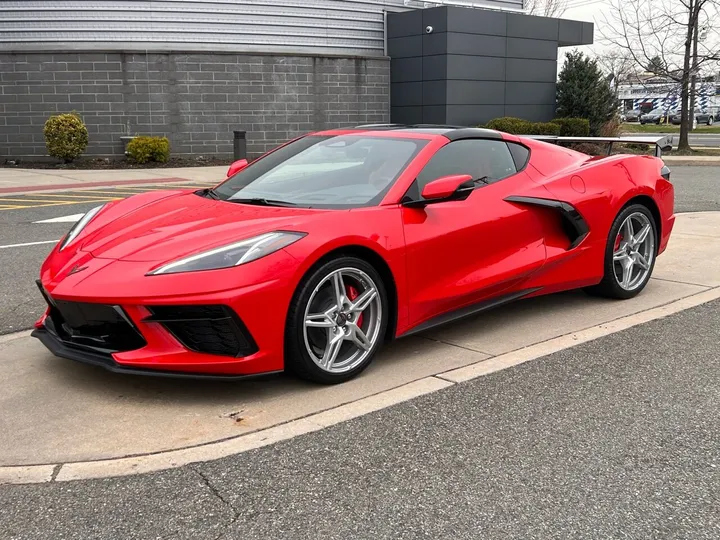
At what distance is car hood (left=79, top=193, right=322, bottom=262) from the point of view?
3789mm

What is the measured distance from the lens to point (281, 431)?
345 centimetres

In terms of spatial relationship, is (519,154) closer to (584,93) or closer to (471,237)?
(471,237)

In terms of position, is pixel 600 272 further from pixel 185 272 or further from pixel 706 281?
pixel 185 272

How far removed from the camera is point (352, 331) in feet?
13.2

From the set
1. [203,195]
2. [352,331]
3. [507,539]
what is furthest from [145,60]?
[507,539]

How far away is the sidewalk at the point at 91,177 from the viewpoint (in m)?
14.9

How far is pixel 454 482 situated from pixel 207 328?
136 cm

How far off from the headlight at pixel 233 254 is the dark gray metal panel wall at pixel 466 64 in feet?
63.0

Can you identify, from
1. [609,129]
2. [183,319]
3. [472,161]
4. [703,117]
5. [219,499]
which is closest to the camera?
[219,499]

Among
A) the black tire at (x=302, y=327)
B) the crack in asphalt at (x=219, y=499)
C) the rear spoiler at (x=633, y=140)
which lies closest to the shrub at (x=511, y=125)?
the rear spoiler at (x=633, y=140)

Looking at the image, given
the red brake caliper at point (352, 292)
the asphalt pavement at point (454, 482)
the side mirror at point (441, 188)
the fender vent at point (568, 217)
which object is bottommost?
the asphalt pavement at point (454, 482)

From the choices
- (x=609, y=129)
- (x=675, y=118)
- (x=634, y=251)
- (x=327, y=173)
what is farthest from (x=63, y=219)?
(x=675, y=118)

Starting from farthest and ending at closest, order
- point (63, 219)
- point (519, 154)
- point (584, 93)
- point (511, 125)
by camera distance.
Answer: point (584, 93) < point (511, 125) < point (63, 219) < point (519, 154)

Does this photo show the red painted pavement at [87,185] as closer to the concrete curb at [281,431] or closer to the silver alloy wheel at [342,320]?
the concrete curb at [281,431]
